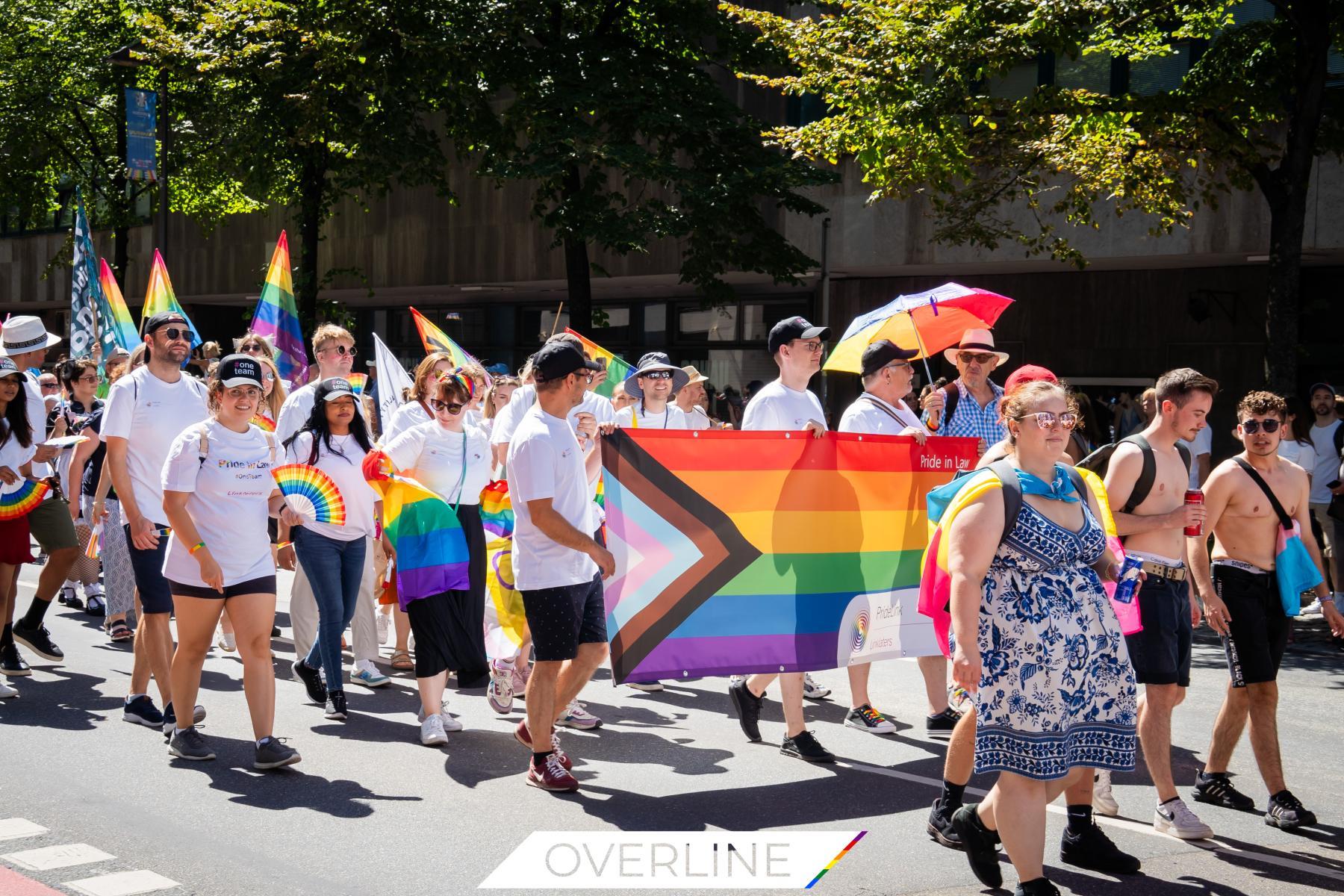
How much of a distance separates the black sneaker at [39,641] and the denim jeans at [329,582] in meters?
2.42

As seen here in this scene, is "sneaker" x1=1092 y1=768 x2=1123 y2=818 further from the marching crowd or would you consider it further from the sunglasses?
the sunglasses

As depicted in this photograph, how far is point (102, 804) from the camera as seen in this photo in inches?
246

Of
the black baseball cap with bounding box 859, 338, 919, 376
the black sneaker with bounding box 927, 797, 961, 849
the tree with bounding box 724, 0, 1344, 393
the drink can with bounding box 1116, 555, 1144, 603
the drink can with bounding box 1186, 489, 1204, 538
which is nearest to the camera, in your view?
the drink can with bounding box 1116, 555, 1144, 603

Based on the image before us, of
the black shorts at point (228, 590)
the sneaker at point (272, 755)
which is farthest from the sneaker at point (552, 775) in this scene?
the black shorts at point (228, 590)

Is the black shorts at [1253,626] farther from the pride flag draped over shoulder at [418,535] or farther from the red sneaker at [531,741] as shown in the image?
the pride flag draped over shoulder at [418,535]

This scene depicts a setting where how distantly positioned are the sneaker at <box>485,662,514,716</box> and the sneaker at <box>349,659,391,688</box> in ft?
3.90

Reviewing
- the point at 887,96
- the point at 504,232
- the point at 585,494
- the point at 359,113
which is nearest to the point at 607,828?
the point at 585,494

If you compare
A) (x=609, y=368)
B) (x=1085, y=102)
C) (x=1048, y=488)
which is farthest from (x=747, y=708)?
(x=1085, y=102)

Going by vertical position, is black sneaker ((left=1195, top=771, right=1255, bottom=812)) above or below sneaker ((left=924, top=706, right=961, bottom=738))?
above

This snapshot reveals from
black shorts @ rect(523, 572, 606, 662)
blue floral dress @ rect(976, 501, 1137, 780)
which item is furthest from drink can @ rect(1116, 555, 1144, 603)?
black shorts @ rect(523, 572, 606, 662)

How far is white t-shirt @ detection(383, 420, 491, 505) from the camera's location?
26.2 ft

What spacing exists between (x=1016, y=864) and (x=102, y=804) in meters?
3.82

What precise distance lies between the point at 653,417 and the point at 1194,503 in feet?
13.9

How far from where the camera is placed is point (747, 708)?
7.72 m
